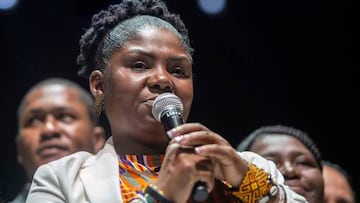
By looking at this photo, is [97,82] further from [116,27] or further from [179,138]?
[179,138]

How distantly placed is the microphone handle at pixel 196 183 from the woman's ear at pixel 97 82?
0.43 m

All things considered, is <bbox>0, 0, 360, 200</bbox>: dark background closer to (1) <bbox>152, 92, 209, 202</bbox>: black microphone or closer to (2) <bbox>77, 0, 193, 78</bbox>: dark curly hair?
(2) <bbox>77, 0, 193, 78</bbox>: dark curly hair

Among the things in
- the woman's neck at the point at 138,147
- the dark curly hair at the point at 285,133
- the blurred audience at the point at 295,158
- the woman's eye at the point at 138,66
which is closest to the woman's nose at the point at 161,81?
the woman's eye at the point at 138,66

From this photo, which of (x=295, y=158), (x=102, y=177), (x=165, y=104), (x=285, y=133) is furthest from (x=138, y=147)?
(x=285, y=133)

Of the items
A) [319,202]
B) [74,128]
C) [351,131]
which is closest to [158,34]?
[319,202]

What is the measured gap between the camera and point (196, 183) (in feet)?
4.98

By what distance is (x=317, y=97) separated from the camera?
4266 millimetres

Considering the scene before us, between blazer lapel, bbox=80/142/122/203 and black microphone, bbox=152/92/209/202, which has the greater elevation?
black microphone, bbox=152/92/209/202

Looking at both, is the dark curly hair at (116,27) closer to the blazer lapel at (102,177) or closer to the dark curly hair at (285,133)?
the blazer lapel at (102,177)

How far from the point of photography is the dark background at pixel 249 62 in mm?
3822

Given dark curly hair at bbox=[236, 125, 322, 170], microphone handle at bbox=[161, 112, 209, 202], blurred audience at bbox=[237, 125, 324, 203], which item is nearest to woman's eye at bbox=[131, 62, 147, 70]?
microphone handle at bbox=[161, 112, 209, 202]

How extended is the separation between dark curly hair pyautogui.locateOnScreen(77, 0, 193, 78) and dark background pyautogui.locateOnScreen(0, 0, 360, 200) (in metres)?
1.58

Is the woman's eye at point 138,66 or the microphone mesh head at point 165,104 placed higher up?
the woman's eye at point 138,66

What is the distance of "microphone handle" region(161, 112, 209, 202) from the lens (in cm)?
145
